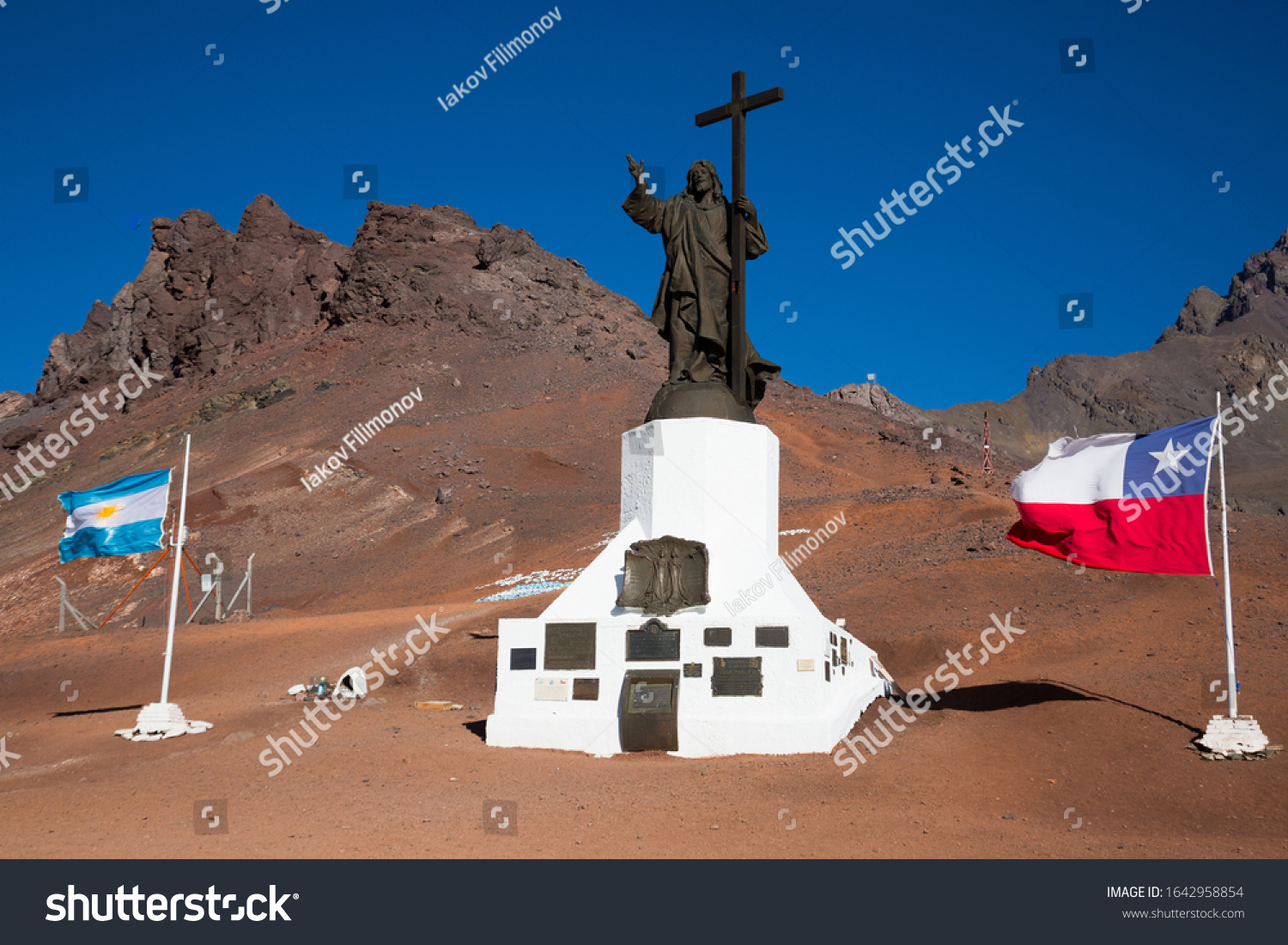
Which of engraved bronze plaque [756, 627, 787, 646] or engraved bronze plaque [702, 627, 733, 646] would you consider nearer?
engraved bronze plaque [756, 627, 787, 646]

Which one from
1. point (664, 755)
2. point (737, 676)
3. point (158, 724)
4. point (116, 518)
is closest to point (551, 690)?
point (664, 755)

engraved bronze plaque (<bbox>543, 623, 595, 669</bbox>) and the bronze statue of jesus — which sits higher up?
the bronze statue of jesus

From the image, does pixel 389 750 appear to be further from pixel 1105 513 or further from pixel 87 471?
pixel 87 471

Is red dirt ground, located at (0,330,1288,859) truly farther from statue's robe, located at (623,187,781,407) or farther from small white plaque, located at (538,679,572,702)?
statue's robe, located at (623,187,781,407)

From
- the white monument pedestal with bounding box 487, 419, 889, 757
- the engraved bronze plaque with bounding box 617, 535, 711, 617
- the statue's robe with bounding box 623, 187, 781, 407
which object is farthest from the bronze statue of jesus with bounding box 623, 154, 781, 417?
the engraved bronze plaque with bounding box 617, 535, 711, 617

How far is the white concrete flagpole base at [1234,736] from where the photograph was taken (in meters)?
9.63

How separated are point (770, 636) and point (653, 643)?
1389 mm

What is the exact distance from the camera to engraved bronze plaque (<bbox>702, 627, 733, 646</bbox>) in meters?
11.9

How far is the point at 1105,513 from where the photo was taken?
36.4 ft

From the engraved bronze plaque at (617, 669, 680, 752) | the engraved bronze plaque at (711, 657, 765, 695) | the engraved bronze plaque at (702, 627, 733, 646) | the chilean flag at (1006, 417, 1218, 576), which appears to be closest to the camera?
the chilean flag at (1006, 417, 1218, 576)

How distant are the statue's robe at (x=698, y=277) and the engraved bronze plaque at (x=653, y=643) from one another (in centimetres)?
364

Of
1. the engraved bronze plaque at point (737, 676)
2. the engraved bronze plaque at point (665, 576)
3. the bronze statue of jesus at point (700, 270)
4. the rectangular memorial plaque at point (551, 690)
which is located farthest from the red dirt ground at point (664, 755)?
the bronze statue of jesus at point (700, 270)

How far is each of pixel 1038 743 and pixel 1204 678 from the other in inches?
108

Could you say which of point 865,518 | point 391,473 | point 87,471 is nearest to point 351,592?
point 391,473
